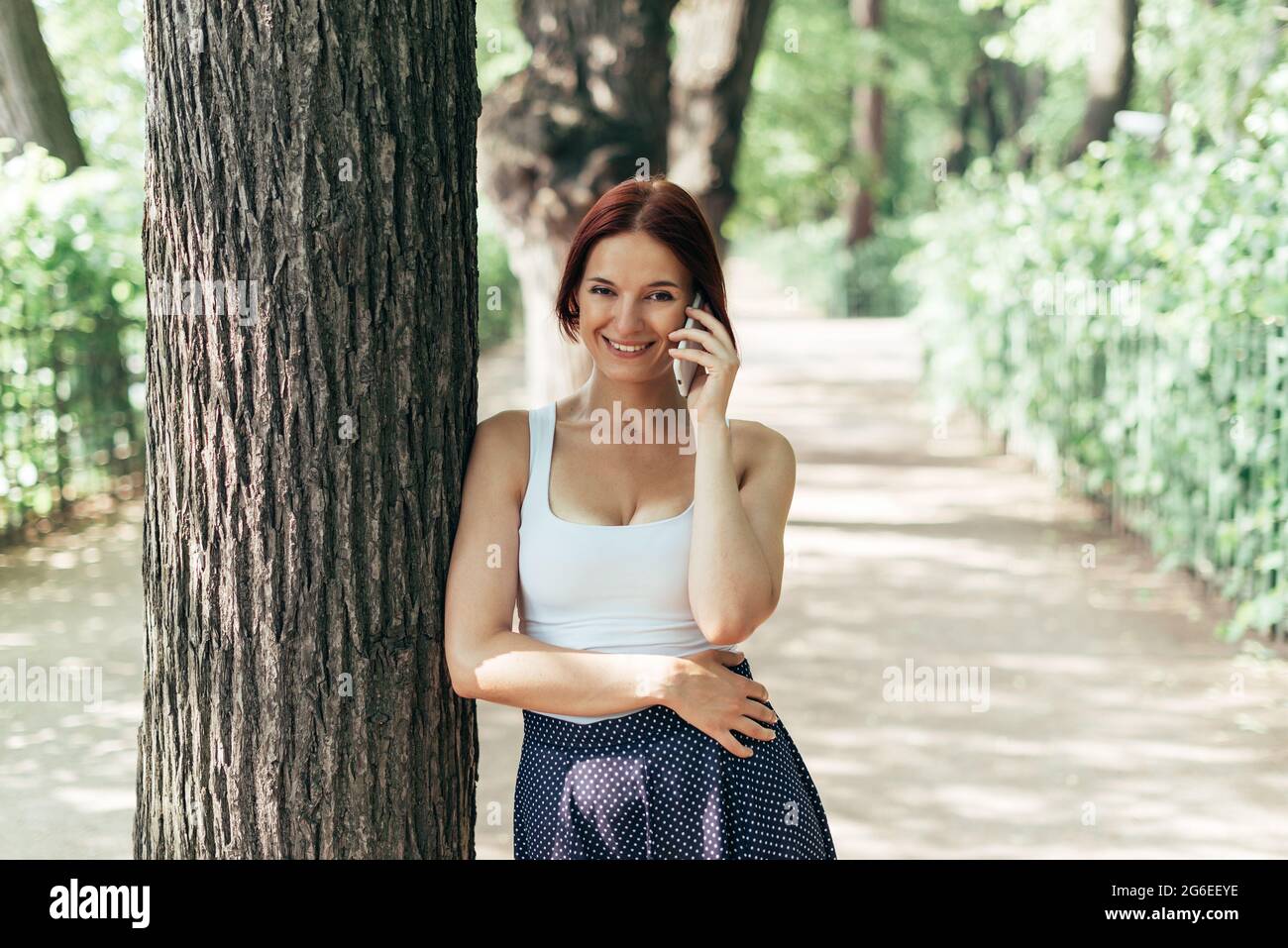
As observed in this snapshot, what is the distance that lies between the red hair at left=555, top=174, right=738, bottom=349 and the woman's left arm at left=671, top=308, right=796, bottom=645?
0.25ft

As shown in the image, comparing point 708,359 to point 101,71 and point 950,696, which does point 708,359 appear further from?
point 101,71

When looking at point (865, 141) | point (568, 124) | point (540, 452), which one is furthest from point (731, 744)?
point (865, 141)

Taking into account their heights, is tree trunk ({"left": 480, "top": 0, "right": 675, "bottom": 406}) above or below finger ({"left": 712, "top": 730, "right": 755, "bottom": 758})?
above

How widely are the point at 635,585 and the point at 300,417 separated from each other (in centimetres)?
74

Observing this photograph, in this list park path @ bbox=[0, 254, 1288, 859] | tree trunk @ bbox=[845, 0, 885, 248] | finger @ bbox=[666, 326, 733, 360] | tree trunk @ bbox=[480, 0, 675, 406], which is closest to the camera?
finger @ bbox=[666, 326, 733, 360]

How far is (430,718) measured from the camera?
281 cm

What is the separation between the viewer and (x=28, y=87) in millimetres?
12281

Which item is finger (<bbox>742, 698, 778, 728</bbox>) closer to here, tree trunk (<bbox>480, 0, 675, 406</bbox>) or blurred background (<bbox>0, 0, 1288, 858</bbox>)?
blurred background (<bbox>0, 0, 1288, 858</bbox>)

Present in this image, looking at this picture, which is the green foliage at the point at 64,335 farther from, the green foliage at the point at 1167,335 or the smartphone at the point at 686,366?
the smartphone at the point at 686,366

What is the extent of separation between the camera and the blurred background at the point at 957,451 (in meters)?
5.78

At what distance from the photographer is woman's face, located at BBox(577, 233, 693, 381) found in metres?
2.81

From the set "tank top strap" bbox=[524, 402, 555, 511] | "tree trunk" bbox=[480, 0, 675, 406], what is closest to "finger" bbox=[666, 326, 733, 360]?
"tank top strap" bbox=[524, 402, 555, 511]

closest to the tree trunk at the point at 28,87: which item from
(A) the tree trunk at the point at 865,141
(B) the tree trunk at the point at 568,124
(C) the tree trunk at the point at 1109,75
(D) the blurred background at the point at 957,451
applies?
(D) the blurred background at the point at 957,451
